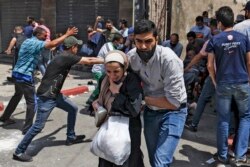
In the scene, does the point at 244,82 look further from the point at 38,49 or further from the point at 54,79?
the point at 38,49

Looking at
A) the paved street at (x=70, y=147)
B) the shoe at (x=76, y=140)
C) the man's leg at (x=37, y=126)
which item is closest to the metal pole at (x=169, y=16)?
the paved street at (x=70, y=147)

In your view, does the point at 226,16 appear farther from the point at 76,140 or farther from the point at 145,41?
the point at 76,140

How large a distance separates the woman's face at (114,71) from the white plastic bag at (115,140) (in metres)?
0.34

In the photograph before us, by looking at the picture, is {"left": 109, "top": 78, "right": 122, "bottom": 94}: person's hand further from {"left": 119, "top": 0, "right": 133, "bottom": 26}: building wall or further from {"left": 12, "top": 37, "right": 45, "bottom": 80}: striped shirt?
{"left": 119, "top": 0, "right": 133, "bottom": 26}: building wall

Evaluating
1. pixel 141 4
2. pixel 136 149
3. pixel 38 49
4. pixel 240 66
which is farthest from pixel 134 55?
pixel 141 4

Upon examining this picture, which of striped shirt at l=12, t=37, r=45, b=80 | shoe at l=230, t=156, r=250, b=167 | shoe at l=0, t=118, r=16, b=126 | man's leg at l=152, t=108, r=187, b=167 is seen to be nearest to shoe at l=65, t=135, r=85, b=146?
striped shirt at l=12, t=37, r=45, b=80

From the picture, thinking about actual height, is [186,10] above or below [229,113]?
above

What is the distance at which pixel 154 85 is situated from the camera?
335 cm

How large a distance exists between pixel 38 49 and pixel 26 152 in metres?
1.51

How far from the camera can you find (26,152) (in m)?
5.40

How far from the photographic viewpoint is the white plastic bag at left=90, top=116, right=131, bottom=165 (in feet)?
10.4

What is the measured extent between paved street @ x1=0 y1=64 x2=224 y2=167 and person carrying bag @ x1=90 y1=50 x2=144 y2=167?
1742mm

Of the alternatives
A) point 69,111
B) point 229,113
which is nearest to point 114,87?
point 229,113

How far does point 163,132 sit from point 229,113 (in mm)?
1557
